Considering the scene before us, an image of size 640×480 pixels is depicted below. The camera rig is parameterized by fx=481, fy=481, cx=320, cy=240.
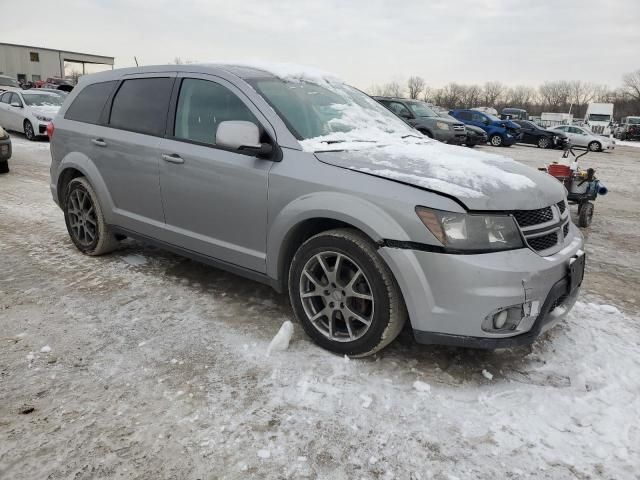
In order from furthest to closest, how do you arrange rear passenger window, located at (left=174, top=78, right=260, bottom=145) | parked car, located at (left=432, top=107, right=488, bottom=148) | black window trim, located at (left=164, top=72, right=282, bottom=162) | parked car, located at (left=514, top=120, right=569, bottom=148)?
parked car, located at (left=514, top=120, right=569, bottom=148) → parked car, located at (left=432, top=107, right=488, bottom=148) → rear passenger window, located at (left=174, top=78, right=260, bottom=145) → black window trim, located at (left=164, top=72, right=282, bottom=162)

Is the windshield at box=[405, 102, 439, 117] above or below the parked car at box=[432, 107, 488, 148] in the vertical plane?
above

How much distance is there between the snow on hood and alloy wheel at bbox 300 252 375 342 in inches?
22.6

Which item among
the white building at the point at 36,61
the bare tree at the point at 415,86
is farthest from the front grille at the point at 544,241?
the bare tree at the point at 415,86

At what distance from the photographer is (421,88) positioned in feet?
381

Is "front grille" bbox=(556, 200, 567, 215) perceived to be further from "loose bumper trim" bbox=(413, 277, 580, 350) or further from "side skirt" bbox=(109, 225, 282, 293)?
"side skirt" bbox=(109, 225, 282, 293)

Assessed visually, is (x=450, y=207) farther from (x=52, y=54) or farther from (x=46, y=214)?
(x=52, y=54)

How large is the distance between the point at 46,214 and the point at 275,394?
195 inches

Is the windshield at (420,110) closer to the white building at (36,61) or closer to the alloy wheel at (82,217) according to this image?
the alloy wheel at (82,217)

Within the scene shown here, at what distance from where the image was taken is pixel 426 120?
16.1 m

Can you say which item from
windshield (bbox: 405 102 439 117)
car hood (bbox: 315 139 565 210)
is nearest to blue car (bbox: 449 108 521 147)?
windshield (bbox: 405 102 439 117)

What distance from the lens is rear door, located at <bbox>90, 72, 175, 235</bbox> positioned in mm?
3750

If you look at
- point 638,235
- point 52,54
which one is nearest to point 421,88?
point 52,54

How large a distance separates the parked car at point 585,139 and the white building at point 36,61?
55058 millimetres

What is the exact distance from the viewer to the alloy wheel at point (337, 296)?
109 inches
